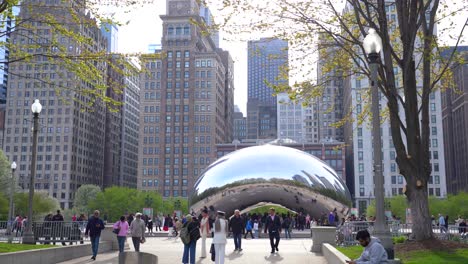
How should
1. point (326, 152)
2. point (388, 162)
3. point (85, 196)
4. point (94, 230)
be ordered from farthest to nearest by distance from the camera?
point (326, 152)
point (388, 162)
point (85, 196)
point (94, 230)

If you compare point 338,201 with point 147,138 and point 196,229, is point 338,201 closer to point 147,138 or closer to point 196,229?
point 196,229

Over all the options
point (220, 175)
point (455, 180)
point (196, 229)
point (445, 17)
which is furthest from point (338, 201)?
point (455, 180)

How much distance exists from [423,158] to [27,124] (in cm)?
12148

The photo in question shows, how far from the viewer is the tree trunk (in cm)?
1431

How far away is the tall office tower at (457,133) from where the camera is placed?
11938cm

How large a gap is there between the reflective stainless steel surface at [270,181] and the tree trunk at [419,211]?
69.8 feet

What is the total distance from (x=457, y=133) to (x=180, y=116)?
68396 mm

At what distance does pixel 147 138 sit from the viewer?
436 ft

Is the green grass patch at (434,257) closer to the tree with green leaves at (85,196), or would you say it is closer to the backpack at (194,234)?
the backpack at (194,234)

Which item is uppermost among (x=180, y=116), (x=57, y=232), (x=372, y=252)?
(x=180, y=116)

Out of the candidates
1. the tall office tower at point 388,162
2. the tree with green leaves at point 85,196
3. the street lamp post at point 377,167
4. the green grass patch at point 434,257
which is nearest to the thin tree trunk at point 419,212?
the green grass patch at point 434,257

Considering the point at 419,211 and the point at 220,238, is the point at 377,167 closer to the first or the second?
the point at 419,211

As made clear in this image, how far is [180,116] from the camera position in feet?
436

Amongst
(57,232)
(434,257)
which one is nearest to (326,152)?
(57,232)
